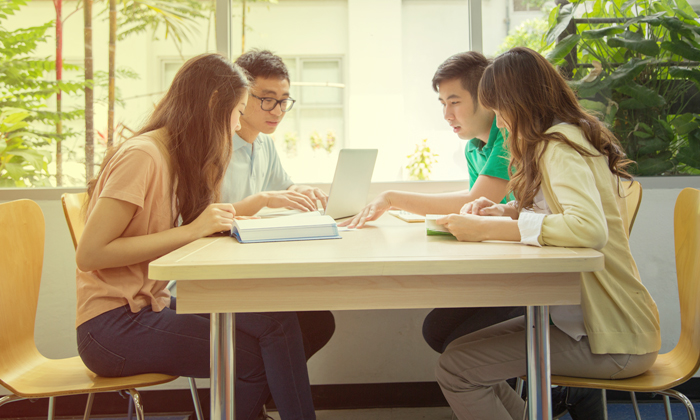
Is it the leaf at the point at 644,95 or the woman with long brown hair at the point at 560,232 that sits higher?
the leaf at the point at 644,95

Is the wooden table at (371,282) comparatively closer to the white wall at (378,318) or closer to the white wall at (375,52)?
the white wall at (378,318)

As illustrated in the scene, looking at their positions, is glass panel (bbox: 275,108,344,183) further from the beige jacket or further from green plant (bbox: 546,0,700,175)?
the beige jacket

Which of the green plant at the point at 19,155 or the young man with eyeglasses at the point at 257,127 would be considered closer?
the young man with eyeglasses at the point at 257,127

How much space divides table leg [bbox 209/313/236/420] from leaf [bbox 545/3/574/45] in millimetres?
1927

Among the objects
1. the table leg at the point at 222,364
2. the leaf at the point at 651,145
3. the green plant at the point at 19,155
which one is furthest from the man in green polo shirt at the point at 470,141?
the green plant at the point at 19,155

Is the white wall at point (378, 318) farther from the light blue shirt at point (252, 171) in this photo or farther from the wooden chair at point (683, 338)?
the wooden chair at point (683, 338)

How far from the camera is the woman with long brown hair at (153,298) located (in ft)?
3.82

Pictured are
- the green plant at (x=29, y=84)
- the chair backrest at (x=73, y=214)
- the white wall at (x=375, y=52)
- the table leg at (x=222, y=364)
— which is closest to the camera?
the table leg at (x=222, y=364)

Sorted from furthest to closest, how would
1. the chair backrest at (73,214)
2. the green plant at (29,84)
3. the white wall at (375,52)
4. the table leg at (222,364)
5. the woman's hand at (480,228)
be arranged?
the white wall at (375,52), the green plant at (29,84), the chair backrest at (73,214), the woman's hand at (480,228), the table leg at (222,364)

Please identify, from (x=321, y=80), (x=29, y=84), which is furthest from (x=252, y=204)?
(x=29, y=84)

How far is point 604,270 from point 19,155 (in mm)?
2391

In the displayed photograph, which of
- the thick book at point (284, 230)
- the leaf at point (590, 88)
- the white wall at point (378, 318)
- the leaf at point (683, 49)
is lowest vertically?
the white wall at point (378, 318)

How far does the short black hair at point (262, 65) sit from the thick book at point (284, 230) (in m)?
0.92

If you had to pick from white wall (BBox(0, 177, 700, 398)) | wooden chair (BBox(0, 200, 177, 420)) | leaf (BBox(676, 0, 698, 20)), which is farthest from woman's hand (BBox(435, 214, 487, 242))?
leaf (BBox(676, 0, 698, 20))
